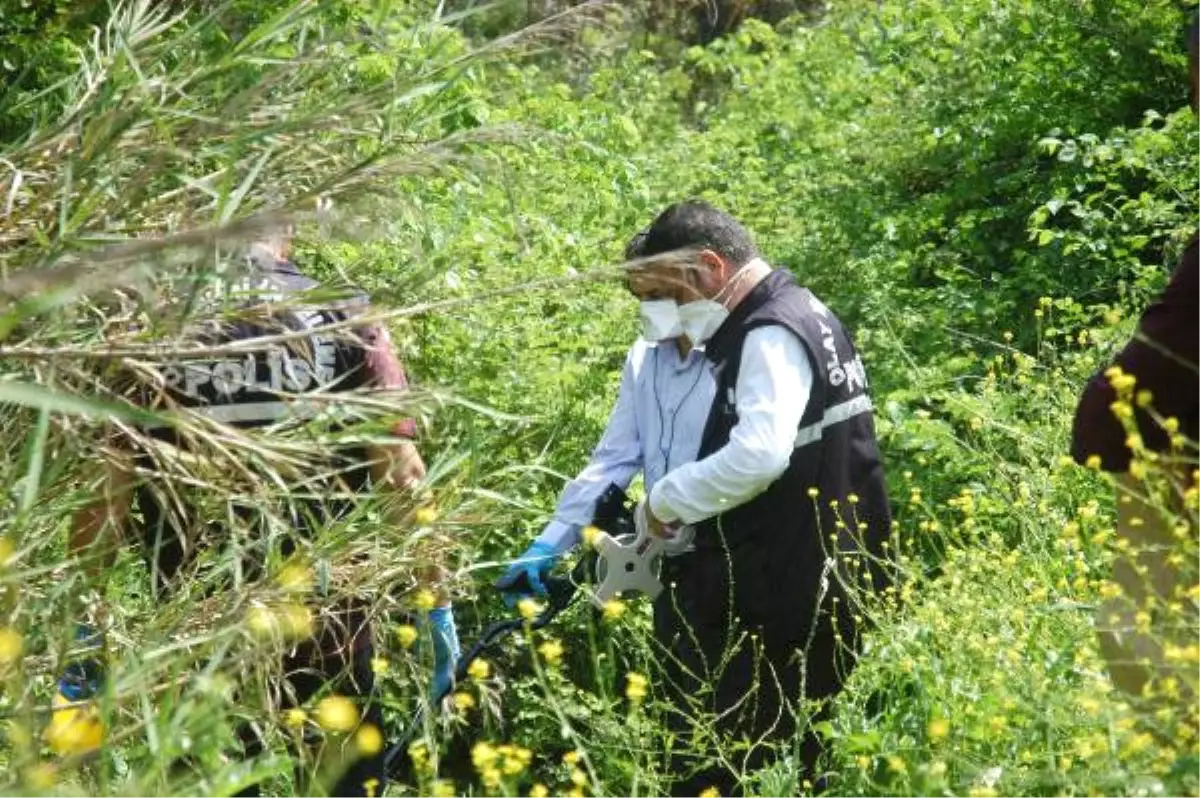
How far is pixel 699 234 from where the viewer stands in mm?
4578

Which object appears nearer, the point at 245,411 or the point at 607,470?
the point at 245,411

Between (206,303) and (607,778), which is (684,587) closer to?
(607,778)

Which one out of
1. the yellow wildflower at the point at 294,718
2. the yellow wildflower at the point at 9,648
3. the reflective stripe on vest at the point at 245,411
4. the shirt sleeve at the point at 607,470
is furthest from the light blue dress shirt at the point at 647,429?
the yellow wildflower at the point at 9,648

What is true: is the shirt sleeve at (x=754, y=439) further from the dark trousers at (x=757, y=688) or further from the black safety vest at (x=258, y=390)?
the black safety vest at (x=258, y=390)

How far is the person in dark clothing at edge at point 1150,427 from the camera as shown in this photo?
A: 3.26m

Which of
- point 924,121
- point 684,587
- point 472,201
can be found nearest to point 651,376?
point 684,587

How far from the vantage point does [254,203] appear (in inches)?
148

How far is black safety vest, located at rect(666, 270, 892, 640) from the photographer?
4.50 meters

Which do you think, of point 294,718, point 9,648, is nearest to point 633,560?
point 294,718

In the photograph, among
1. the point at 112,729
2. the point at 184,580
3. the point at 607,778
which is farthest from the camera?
the point at 607,778

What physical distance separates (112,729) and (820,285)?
546 centimetres

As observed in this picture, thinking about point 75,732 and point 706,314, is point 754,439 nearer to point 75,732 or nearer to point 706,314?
point 706,314

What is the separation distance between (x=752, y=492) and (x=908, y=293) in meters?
3.33

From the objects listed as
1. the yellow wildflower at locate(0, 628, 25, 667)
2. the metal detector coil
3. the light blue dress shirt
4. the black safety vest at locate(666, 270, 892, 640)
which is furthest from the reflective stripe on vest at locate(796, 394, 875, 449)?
the yellow wildflower at locate(0, 628, 25, 667)
